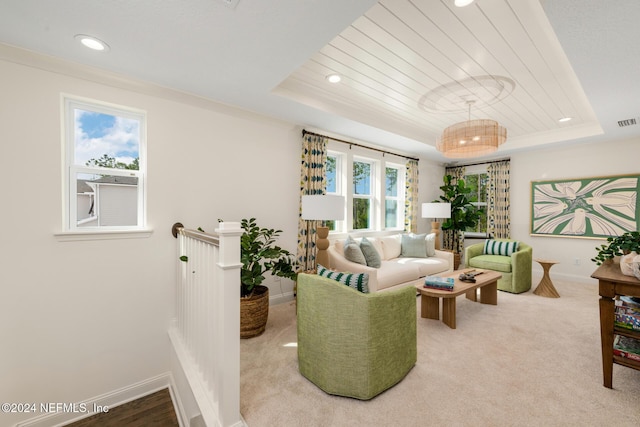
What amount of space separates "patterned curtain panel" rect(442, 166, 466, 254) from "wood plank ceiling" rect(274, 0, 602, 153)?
2.14 meters

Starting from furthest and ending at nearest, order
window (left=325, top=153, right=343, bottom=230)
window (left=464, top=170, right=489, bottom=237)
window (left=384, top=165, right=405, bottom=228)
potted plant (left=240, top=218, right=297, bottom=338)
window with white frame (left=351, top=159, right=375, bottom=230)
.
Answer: window (left=464, top=170, right=489, bottom=237), window (left=384, top=165, right=405, bottom=228), window with white frame (left=351, top=159, right=375, bottom=230), window (left=325, top=153, right=343, bottom=230), potted plant (left=240, top=218, right=297, bottom=338)

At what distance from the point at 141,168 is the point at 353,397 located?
2627mm

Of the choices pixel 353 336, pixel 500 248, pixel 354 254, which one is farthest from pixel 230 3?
pixel 500 248

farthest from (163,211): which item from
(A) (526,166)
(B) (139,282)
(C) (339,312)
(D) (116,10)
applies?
(A) (526,166)

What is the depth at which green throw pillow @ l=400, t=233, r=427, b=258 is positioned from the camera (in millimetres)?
4582

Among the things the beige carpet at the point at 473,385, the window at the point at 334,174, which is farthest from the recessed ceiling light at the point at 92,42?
the window at the point at 334,174

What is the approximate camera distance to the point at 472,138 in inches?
111

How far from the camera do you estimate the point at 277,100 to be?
2.83 meters

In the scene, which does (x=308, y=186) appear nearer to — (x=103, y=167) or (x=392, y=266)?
(x=392, y=266)

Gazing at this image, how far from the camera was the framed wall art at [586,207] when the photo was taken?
4207mm

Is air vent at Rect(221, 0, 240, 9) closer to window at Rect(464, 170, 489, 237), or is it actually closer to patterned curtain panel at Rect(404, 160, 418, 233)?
patterned curtain panel at Rect(404, 160, 418, 233)

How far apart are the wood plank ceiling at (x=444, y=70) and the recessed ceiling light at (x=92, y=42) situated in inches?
54.7

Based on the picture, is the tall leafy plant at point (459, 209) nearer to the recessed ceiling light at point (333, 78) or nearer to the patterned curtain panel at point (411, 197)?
the patterned curtain panel at point (411, 197)

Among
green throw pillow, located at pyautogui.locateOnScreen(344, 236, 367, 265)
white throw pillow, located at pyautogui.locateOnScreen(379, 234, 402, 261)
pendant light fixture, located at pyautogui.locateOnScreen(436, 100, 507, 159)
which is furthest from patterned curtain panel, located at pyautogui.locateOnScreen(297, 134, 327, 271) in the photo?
pendant light fixture, located at pyautogui.locateOnScreen(436, 100, 507, 159)
